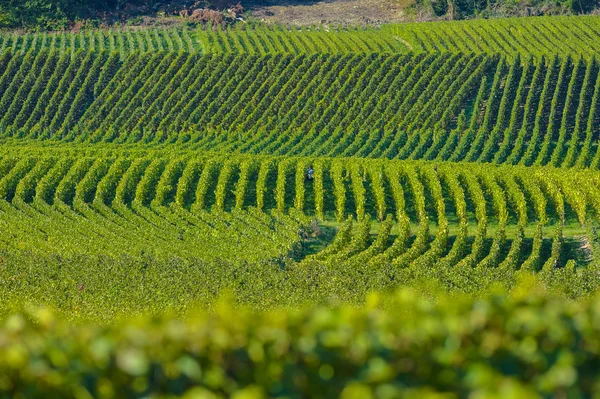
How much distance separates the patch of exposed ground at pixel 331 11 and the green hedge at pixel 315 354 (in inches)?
2486

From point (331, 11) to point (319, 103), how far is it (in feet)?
68.4

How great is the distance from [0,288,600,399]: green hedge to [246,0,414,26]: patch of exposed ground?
63141 millimetres

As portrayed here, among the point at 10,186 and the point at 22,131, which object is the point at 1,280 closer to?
the point at 10,186

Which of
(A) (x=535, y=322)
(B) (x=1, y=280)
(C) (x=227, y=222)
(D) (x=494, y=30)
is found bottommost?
(D) (x=494, y=30)

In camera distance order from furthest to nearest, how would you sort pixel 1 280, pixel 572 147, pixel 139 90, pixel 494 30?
pixel 494 30, pixel 139 90, pixel 572 147, pixel 1 280

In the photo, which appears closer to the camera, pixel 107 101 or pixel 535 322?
pixel 535 322

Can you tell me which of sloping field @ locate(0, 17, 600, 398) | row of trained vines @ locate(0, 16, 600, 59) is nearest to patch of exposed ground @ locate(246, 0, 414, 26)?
row of trained vines @ locate(0, 16, 600, 59)

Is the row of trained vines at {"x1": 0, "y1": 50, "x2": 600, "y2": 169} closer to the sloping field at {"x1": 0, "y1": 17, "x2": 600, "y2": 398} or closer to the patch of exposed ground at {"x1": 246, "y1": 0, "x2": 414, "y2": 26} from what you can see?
the sloping field at {"x1": 0, "y1": 17, "x2": 600, "y2": 398}

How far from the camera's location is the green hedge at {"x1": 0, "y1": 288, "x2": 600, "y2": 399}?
9.66 metres

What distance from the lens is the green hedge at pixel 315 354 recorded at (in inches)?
380

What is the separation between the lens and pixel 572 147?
50562mm

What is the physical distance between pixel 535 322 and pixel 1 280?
2435 centimetres

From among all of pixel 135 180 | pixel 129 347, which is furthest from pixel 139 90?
pixel 129 347

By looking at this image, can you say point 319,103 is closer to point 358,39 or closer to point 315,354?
point 358,39
